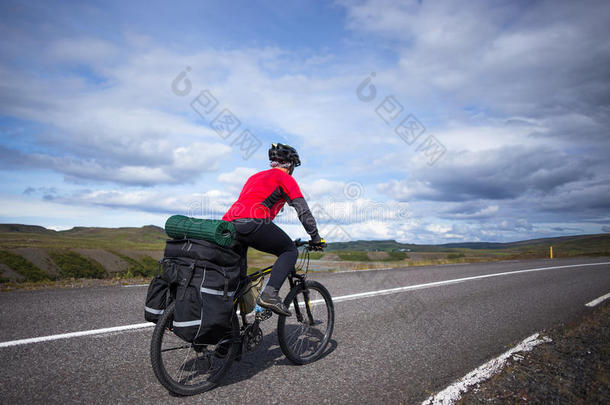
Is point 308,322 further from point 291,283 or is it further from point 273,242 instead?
point 273,242

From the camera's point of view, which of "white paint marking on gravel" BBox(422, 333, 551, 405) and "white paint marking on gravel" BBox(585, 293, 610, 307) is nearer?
"white paint marking on gravel" BBox(422, 333, 551, 405)

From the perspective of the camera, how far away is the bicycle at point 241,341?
132 inches

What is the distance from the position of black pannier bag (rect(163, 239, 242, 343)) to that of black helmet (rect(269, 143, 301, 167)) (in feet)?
4.29

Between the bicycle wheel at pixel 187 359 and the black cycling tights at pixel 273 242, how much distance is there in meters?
0.69

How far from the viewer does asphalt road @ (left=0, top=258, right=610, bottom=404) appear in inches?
137

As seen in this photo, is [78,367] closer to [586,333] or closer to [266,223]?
[266,223]

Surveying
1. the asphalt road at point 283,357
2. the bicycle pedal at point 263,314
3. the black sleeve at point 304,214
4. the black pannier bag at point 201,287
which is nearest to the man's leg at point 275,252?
the bicycle pedal at point 263,314

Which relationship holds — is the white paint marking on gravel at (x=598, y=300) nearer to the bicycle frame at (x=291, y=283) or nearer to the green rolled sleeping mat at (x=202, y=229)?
the bicycle frame at (x=291, y=283)

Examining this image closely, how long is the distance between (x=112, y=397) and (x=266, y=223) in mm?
2150

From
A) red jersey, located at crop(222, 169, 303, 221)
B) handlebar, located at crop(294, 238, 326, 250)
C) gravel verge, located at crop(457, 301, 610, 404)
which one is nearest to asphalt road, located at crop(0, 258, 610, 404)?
gravel verge, located at crop(457, 301, 610, 404)

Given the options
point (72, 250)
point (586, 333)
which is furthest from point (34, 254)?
point (586, 333)

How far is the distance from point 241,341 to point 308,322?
1.17 meters

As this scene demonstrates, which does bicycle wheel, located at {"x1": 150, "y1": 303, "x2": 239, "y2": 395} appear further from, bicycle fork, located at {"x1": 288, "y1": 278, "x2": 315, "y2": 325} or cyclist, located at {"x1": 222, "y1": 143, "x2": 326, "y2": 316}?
bicycle fork, located at {"x1": 288, "y1": 278, "x2": 315, "y2": 325}

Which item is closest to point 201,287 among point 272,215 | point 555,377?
point 272,215
